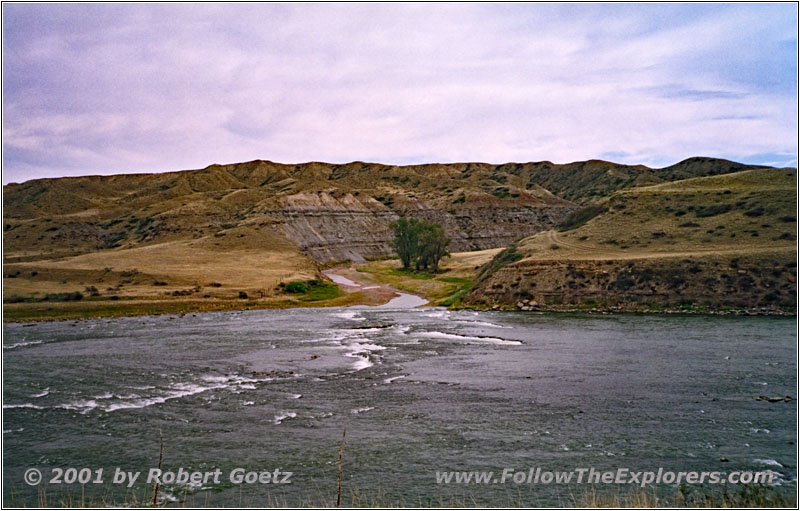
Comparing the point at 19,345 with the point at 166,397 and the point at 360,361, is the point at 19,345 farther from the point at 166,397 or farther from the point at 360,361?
the point at 360,361

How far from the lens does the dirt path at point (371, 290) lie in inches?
3196

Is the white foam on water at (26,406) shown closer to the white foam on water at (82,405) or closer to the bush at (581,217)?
the white foam on water at (82,405)

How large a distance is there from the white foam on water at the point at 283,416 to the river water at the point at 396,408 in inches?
1.5

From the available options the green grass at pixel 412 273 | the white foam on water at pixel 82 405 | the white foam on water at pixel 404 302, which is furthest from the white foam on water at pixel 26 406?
the green grass at pixel 412 273

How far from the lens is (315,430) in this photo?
24281 mm

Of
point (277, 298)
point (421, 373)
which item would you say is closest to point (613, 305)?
point (421, 373)

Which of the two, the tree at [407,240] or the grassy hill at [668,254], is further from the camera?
the tree at [407,240]

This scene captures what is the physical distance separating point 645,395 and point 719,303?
33.6 meters

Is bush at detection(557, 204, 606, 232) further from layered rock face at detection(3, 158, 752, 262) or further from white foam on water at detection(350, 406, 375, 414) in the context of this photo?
white foam on water at detection(350, 406, 375, 414)

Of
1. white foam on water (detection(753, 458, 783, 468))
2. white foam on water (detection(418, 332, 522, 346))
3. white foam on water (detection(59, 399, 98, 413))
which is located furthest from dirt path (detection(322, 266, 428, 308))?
white foam on water (detection(753, 458, 783, 468))

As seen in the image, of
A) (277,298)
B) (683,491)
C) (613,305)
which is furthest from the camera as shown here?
(277,298)

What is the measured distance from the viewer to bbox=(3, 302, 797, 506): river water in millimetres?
20203

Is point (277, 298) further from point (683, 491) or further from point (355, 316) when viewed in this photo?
point (683, 491)

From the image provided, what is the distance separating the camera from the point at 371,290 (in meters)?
92.9
